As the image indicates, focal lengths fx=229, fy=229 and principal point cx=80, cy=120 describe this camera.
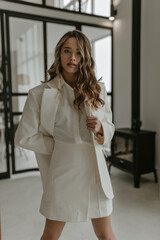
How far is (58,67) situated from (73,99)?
18 centimetres

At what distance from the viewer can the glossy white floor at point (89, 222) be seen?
2.04 metres

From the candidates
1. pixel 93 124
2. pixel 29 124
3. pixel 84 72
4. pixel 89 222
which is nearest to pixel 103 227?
pixel 93 124

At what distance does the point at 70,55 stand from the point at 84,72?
0.11 meters

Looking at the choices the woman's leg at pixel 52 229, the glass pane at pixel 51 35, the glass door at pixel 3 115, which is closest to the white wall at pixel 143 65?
the glass pane at pixel 51 35

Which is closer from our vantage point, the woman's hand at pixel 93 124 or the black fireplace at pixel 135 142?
the woman's hand at pixel 93 124

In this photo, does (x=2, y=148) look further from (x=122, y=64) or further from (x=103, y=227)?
(x=103, y=227)

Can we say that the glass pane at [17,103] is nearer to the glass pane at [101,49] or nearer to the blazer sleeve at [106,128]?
the glass pane at [101,49]

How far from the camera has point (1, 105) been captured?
344 cm

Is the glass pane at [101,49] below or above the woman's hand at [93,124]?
above

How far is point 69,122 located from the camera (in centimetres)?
114

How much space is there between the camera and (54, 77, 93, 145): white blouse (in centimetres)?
114

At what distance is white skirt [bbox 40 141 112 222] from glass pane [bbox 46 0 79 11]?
312 cm

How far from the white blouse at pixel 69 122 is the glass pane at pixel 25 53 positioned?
255 centimetres

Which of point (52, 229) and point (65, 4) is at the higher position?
point (65, 4)
